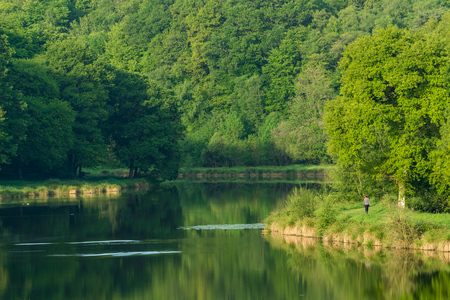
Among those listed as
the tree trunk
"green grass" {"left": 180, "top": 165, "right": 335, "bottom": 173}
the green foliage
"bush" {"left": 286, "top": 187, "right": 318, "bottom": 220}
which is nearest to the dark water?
"bush" {"left": 286, "top": 187, "right": 318, "bottom": 220}

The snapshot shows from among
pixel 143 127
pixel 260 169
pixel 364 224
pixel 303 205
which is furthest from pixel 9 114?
pixel 260 169

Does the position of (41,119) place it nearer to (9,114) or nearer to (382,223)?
(9,114)

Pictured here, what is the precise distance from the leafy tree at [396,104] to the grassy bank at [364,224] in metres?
2.25

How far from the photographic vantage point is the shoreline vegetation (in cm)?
6556

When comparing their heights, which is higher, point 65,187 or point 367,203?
point 65,187

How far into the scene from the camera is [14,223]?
44625mm

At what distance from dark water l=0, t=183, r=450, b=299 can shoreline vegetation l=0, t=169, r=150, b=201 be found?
19.3 metres

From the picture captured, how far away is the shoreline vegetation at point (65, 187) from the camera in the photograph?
65562 mm

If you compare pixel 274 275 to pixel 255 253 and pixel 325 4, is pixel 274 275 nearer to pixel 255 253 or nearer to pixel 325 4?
pixel 255 253

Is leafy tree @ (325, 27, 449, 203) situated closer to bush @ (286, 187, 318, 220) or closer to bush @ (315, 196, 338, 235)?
bush @ (286, 187, 318, 220)

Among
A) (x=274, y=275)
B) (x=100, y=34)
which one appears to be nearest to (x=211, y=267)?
(x=274, y=275)

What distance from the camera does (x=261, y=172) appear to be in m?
107

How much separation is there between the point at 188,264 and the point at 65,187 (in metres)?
42.9

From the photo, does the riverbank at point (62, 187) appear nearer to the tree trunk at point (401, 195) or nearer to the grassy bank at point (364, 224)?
the grassy bank at point (364, 224)
